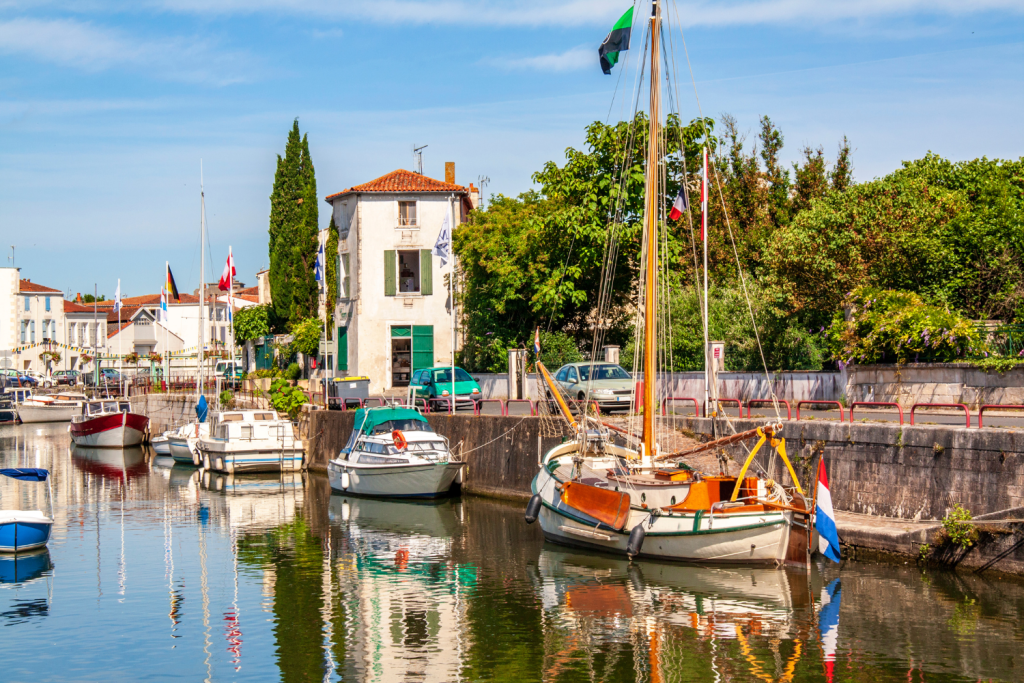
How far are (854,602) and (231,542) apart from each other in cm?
1471

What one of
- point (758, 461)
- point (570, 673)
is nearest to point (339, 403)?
point (758, 461)

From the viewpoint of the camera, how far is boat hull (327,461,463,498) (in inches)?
1109

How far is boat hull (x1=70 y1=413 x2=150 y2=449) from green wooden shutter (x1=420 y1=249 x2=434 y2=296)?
56.2 ft

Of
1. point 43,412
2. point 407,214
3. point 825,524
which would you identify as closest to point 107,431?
point 407,214

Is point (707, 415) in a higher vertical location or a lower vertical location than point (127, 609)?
higher

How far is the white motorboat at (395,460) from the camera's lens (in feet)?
92.9

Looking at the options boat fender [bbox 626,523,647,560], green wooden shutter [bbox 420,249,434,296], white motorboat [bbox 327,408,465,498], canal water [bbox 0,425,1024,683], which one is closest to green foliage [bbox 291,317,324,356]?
green wooden shutter [bbox 420,249,434,296]

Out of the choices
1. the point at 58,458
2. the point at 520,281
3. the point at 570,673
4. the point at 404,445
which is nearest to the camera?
the point at 570,673

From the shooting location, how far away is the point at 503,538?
23000mm

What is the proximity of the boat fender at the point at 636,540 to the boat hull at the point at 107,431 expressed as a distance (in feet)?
120

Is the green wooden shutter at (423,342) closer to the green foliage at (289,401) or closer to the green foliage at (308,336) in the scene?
the green foliage at (289,401)

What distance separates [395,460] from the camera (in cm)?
2864

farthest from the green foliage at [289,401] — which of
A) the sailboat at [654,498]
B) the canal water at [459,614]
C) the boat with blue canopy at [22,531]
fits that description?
the sailboat at [654,498]

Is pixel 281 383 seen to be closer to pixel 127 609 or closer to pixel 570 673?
pixel 127 609
